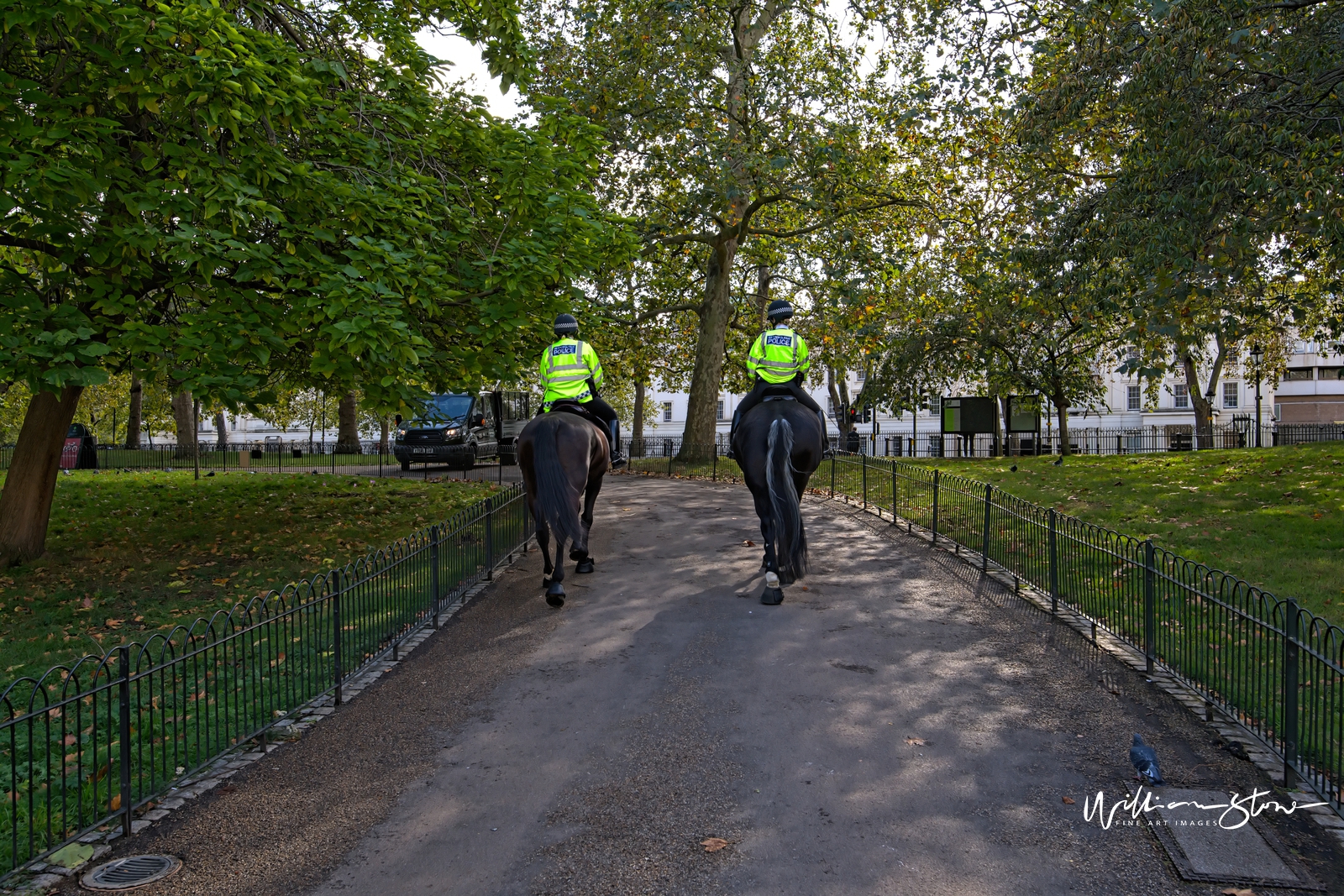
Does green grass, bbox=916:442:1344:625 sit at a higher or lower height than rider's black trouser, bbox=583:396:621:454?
lower

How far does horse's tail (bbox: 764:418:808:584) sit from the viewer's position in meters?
9.12

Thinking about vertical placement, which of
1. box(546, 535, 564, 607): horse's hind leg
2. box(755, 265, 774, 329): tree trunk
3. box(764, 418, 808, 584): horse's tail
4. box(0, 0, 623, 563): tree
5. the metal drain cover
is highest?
box(755, 265, 774, 329): tree trunk

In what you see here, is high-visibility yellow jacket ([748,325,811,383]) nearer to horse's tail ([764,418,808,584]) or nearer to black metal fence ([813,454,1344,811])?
horse's tail ([764,418,808,584])

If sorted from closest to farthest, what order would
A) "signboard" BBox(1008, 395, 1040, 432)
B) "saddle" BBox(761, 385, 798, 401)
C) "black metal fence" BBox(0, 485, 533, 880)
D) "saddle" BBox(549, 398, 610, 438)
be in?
"black metal fence" BBox(0, 485, 533, 880) → "saddle" BBox(761, 385, 798, 401) → "saddle" BBox(549, 398, 610, 438) → "signboard" BBox(1008, 395, 1040, 432)

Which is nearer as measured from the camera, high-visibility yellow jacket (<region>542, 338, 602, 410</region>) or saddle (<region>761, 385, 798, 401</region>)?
saddle (<region>761, 385, 798, 401</region>)

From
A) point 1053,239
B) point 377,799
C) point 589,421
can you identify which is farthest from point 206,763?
point 1053,239

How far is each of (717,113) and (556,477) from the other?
15.1 meters

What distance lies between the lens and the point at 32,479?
11969mm

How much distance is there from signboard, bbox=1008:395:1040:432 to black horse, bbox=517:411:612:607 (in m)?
25.6

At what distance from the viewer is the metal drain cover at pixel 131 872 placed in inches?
168

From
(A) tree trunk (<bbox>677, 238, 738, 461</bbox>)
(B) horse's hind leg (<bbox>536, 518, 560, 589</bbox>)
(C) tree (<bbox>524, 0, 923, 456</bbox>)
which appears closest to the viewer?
(B) horse's hind leg (<bbox>536, 518, 560, 589</bbox>)

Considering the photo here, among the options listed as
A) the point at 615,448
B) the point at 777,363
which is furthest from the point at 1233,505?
the point at 615,448

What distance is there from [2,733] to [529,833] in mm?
4288

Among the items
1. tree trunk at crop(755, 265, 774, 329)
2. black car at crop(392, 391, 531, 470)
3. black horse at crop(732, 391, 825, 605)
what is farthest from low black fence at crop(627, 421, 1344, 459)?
black horse at crop(732, 391, 825, 605)
